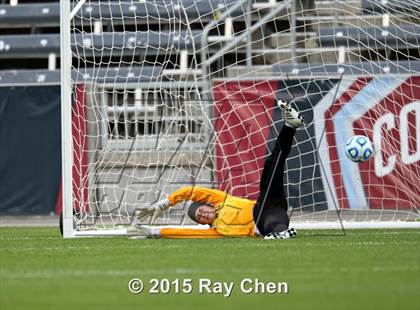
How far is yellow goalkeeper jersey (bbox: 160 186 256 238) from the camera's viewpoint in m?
10.7

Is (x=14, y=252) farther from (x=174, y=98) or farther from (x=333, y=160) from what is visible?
(x=333, y=160)

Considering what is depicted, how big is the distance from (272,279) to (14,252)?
3.26 meters

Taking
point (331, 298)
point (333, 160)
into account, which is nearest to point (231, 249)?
point (331, 298)

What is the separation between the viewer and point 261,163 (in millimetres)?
15188

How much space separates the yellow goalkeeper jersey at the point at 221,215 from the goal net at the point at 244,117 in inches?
99.7

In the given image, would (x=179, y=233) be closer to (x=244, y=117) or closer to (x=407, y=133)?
(x=244, y=117)

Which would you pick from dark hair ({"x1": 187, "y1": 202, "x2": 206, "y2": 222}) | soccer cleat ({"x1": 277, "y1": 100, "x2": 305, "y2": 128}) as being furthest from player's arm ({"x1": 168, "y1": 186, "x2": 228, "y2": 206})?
soccer cleat ({"x1": 277, "y1": 100, "x2": 305, "y2": 128})

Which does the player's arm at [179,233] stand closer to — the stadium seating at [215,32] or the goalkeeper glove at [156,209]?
the goalkeeper glove at [156,209]

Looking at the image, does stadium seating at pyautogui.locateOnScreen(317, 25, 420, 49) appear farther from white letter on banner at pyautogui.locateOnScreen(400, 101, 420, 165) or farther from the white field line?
the white field line

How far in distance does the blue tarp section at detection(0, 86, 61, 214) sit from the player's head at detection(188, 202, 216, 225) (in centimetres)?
715

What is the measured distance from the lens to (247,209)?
422 inches

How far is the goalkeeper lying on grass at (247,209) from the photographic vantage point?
1036cm

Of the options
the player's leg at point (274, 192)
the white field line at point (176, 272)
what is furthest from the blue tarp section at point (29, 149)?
the white field line at point (176, 272)

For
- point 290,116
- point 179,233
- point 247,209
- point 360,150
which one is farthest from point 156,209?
point 360,150
